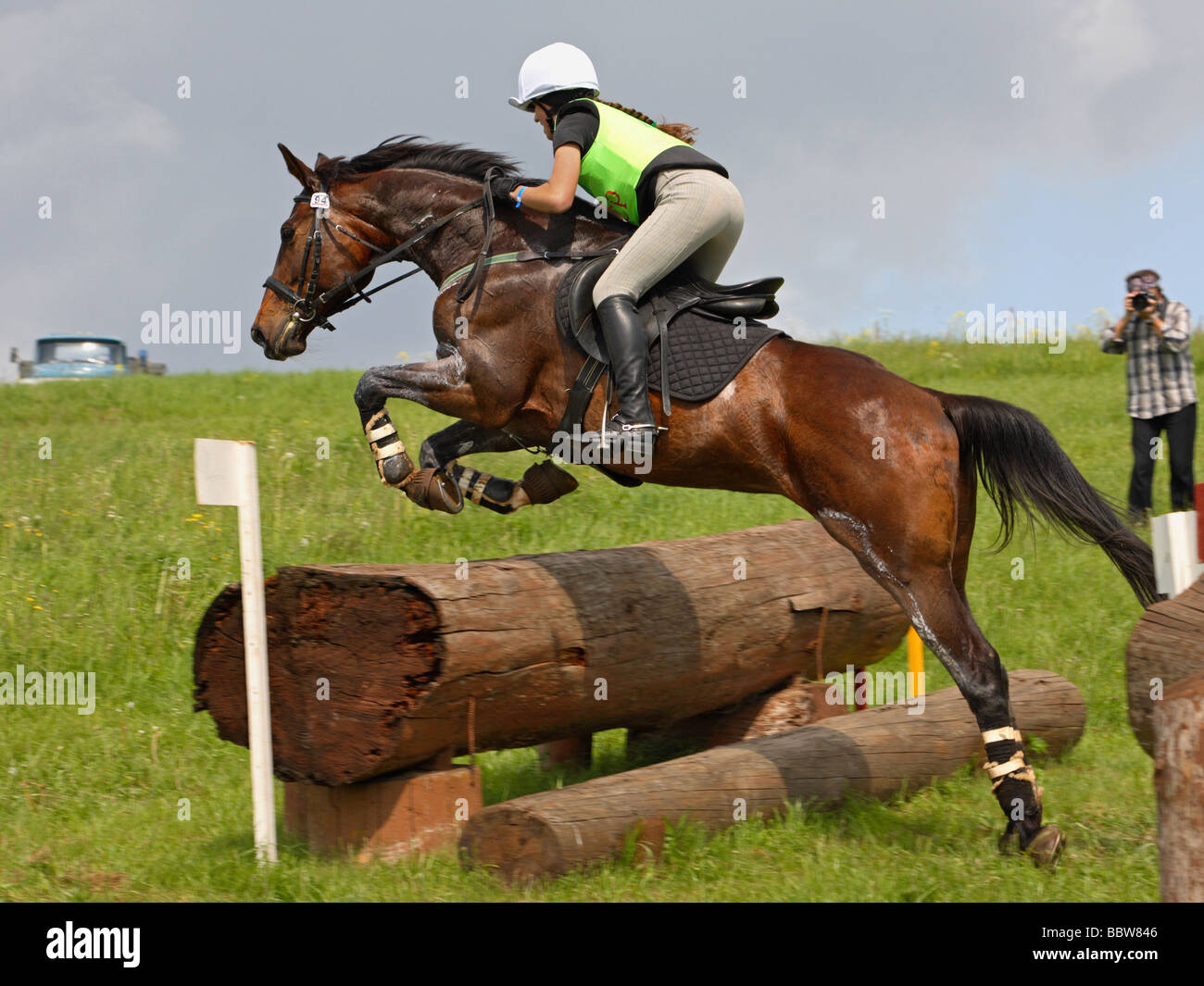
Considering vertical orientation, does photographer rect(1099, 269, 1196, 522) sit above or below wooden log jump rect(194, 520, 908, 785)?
above

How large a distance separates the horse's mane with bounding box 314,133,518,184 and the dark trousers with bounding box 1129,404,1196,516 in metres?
6.64

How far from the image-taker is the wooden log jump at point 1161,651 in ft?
15.4

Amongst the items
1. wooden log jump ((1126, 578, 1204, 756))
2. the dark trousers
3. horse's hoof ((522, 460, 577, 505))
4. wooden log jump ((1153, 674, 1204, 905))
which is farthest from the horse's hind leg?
the dark trousers

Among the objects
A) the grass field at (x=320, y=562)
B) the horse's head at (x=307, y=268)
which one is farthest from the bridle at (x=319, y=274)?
the grass field at (x=320, y=562)

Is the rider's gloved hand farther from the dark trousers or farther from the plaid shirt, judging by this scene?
the dark trousers

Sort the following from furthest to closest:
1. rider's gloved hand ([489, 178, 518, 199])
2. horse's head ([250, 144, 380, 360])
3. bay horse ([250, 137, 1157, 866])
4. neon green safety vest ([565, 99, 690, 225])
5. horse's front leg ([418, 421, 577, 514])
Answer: horse's head ([250, 144, 380, 360])
horse's front leg ([418, 421, 577, 514])
rider's gloved hand ([489, 178, 518, 199])
neon green safety vest ([565, 99, 690, 225])
bay horse ([250, 137, 1157, 866])

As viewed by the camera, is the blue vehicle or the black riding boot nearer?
the black riding boot

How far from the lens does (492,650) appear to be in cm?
492

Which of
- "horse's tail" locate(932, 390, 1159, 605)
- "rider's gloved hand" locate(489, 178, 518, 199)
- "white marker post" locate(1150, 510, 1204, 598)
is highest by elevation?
"rider's gloved hand" locate(489, 178, 518, 199)

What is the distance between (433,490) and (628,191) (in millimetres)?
1618

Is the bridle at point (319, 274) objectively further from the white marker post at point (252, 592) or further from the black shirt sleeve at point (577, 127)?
the white marker post at point (252, 592)

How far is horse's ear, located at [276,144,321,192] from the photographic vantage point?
5918 millimetres
